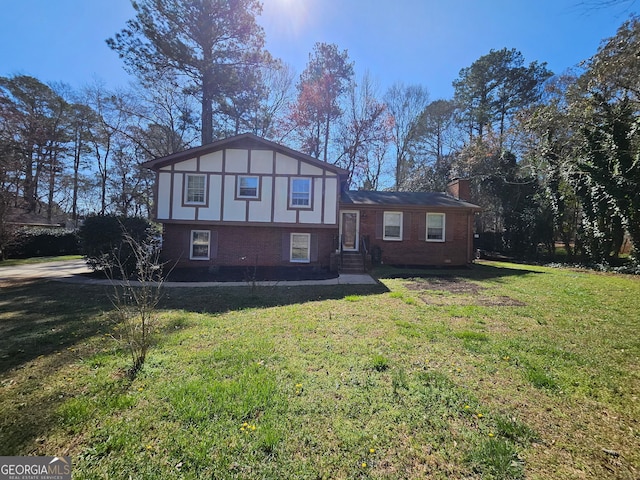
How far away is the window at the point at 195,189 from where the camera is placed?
13.2m

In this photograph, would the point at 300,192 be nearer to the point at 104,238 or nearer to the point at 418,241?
the point at 418,241

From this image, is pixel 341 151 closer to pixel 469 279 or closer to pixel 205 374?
pixel 469 279

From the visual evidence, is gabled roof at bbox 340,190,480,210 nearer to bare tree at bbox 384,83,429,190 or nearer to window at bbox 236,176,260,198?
window at bbox 236,176,260,198

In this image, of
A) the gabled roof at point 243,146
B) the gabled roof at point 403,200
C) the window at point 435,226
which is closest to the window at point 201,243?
the gabled roof at point 243,146

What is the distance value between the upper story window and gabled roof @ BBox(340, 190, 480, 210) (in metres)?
6.88

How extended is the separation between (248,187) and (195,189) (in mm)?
2484

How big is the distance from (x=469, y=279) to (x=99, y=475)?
11.5m

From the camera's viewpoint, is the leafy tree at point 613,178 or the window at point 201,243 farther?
the window at point 201,243

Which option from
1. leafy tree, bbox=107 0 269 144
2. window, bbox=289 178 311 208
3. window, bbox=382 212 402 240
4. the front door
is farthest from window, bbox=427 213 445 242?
leafy tree, bbox=107 0 269 144

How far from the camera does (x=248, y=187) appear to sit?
13.3 metres

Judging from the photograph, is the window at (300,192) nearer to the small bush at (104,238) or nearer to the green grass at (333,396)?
the small bush at (104,238)

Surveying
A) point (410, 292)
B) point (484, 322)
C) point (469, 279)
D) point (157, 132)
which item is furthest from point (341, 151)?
point (484, 322)

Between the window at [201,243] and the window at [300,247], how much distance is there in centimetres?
408

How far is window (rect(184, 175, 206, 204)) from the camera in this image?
13223 mm
